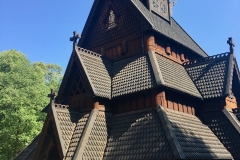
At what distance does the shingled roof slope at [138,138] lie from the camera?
1029cm

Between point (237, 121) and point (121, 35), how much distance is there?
7.95 metres

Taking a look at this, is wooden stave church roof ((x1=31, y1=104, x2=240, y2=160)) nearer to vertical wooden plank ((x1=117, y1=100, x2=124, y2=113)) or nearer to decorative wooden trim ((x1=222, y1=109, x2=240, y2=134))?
decorative wooden trim ((x1=222, y1=109, x2=240, y2=134))

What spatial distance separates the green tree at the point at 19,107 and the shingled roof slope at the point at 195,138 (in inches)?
565

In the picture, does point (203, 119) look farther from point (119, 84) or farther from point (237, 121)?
point (119, 84)

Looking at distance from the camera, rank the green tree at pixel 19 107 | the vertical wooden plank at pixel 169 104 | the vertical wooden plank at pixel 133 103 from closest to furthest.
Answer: the vertical wooden plank at pixel 169 104, the vertical wooden plank at pixel 133 103, the green tree at pixel 19 107

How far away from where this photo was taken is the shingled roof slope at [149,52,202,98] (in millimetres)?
12947

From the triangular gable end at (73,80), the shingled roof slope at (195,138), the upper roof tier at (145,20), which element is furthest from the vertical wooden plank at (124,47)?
the shingled roof slope at (195,138)

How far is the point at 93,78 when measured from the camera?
13742 mm

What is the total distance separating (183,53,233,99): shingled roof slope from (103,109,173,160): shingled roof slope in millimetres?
4394

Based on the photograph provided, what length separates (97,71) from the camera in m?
14.5

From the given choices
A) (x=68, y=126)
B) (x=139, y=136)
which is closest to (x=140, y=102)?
(x=139, y=136)

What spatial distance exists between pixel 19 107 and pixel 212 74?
1602cm

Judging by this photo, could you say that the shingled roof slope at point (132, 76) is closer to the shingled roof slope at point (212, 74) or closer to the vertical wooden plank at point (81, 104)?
the vertical wooden plank at point (81, 104)

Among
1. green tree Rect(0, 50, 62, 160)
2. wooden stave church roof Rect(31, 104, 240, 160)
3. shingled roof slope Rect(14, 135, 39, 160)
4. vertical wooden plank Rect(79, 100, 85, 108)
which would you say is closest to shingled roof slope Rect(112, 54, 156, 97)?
wooden stave church roof Rect(31, 104, 240, 160)
